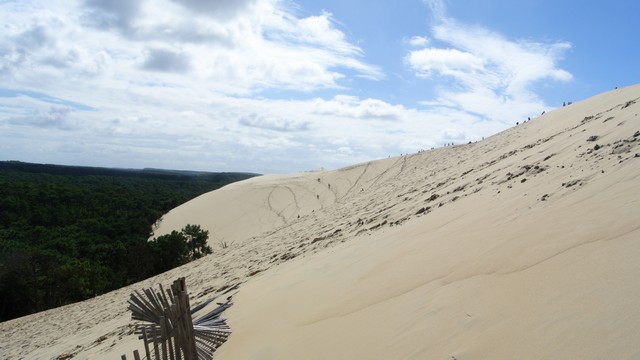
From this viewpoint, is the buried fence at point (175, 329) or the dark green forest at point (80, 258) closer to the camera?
the buried fence at point (175, 329)

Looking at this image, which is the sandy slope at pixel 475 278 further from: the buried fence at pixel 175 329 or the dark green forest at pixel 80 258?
the dark green forest at pixel 80 258

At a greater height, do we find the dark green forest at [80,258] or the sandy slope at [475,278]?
the sandy slope at [475,278]

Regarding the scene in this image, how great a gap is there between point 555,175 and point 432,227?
179cm

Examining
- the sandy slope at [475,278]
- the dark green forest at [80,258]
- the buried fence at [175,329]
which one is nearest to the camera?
the sandy slope at [475,278]

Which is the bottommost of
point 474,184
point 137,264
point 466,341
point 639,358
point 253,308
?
point 137,264

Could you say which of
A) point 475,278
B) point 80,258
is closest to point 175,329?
point 475,278

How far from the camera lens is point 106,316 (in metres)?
10.9

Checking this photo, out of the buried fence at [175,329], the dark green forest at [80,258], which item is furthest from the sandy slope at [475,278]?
the dark green forest at [80,258]

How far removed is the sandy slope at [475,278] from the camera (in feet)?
9.89

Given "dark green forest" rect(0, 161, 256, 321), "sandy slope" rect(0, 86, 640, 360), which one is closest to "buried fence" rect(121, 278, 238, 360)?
"sandy slope" rect(0, 86, 640, 360)

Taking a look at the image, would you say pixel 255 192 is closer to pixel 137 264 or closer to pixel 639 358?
pixel 137 264

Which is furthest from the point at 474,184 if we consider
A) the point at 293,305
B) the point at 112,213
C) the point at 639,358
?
the point at 112,213

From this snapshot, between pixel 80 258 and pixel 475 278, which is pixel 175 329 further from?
pixel 80 258

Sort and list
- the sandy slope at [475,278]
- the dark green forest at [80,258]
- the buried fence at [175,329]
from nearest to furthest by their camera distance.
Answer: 1. the sandy slope at [475,278]
2. the buried fence at [175,329]
3. the dark green forest at [80,258]
